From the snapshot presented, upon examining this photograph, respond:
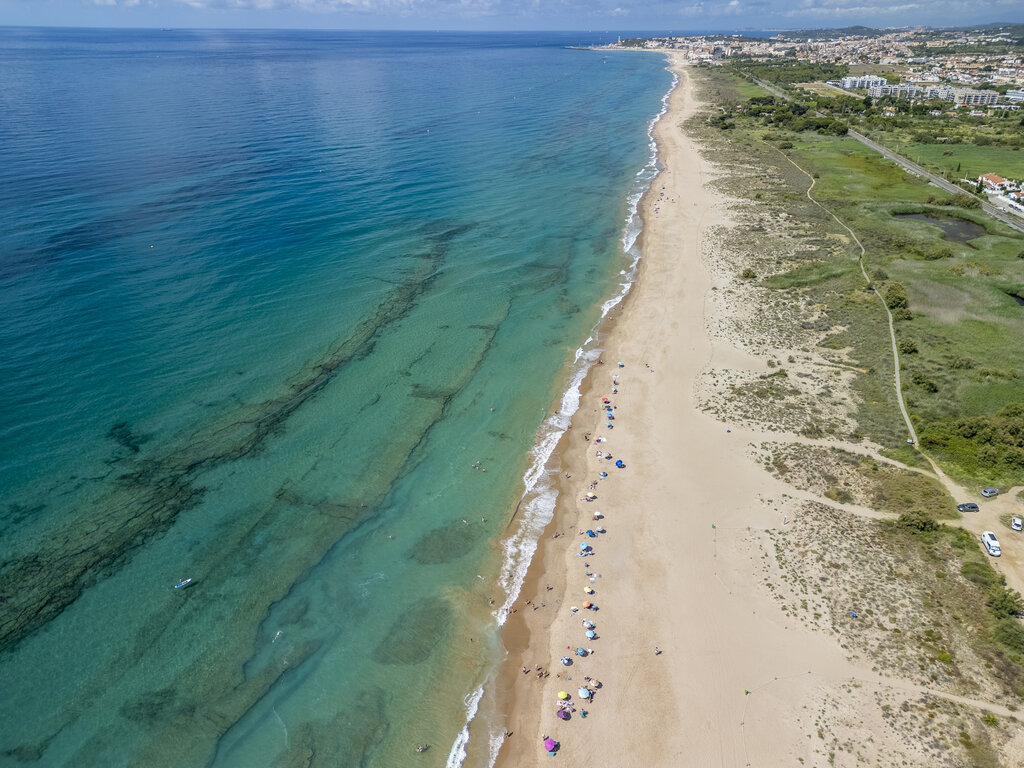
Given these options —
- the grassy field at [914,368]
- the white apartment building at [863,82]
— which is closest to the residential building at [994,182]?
the grassy field at [914,368]

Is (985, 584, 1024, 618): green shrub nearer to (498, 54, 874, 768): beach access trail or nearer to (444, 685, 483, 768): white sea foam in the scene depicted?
(498, 54, 874, 768): beach access trail

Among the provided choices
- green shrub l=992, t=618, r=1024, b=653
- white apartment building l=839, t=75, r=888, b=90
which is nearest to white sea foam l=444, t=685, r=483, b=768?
green shrub l=992, t=618, r=1024, b=653

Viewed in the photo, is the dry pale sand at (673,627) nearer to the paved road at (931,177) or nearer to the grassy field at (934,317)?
the grassy field at (934,317)

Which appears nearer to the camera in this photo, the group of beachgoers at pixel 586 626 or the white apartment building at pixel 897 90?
the group of beachgoers at pixel 586 626

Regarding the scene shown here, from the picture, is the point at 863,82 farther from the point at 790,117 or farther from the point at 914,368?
the point at 914,368

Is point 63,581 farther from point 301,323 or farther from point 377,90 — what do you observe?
point 377,90

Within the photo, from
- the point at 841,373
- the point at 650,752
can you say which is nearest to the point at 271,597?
the point at 650,752
